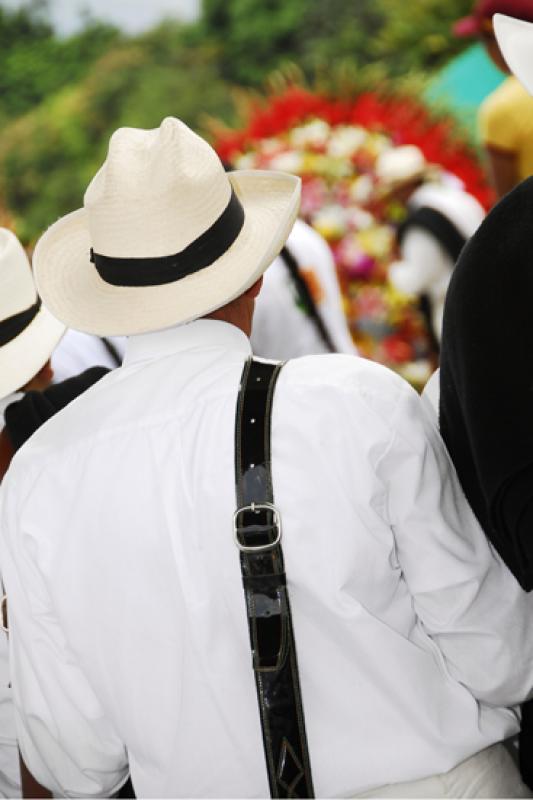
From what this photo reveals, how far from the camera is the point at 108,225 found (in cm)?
174

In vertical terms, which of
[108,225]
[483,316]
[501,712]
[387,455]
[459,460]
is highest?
[108,225]

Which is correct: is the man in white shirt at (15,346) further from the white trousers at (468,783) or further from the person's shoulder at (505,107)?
the person's shoulder at (505,107)

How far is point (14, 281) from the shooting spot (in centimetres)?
230

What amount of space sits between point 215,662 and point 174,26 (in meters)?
5.84

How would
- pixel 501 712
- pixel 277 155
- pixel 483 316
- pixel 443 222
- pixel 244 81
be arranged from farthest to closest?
pixel 244 81
pixel 277 155
pixel 443 222
pixel 501 712
pixel 483 316

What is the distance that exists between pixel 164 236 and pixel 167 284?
0.25 ft

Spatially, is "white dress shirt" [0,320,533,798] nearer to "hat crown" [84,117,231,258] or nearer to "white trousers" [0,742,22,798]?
"hat crown" [84,117,231,258]

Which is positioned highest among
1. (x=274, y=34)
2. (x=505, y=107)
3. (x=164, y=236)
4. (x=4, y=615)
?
(x=164, y=236)

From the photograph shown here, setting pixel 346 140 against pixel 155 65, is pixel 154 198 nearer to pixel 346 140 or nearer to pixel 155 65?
pixel 346 140

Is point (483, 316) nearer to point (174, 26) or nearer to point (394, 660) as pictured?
point (394, 660)

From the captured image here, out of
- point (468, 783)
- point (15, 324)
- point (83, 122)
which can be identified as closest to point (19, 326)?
point (15, 324)

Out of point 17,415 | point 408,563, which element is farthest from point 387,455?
point 17,415

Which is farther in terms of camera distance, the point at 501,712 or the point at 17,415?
the point at 17,415

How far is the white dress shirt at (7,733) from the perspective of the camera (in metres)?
2.07
